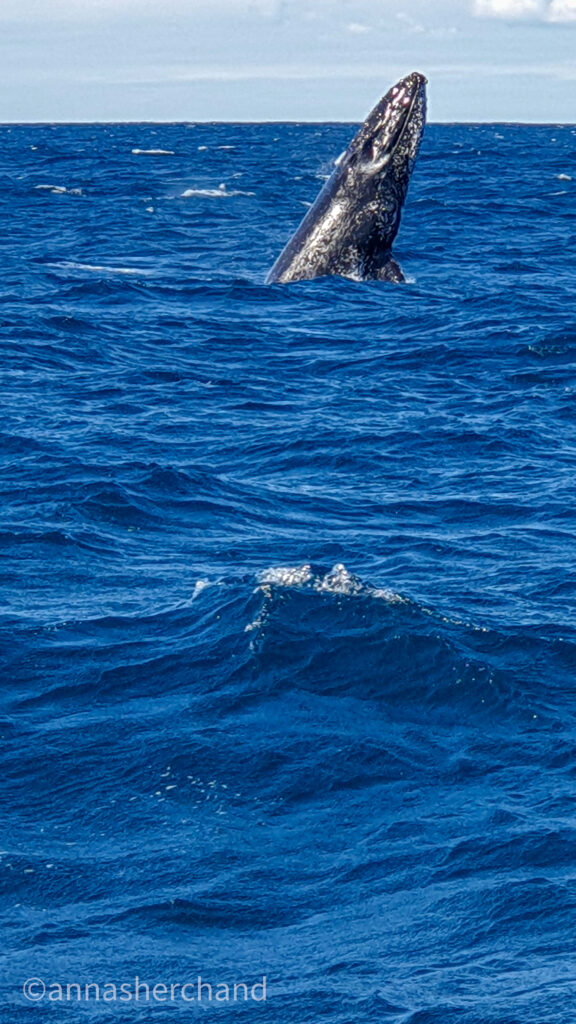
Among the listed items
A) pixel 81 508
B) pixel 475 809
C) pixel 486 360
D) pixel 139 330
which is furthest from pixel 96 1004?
pixel 139 330

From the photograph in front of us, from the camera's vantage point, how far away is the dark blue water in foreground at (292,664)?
760cm

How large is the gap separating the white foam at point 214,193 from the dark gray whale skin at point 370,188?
23.8 m

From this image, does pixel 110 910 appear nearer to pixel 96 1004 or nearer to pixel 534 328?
pixel 96 1004

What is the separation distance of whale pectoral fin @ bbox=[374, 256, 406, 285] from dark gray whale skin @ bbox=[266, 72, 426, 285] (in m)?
1.07

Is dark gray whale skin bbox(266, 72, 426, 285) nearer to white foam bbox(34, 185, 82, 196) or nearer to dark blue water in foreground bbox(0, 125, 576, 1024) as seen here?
dark blue water in foreground bbox(0, 125, 576, 1024)

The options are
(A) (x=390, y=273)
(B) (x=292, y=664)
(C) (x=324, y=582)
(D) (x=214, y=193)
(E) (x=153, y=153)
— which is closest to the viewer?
(B) (x=292, y=664)

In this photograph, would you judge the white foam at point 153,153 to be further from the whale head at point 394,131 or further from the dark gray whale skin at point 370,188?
the whale head at point 394,131

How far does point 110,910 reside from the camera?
7.97 m

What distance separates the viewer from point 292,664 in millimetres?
11289

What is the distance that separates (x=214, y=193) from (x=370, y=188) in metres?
26.6

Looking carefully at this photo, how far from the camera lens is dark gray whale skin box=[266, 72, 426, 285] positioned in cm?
2506

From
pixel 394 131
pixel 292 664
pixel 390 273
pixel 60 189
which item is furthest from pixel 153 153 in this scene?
pixel 292 664

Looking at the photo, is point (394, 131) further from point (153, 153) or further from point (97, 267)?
point (153, 153)

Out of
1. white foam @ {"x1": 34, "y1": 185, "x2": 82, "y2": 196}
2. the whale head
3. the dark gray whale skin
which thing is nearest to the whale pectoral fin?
the dark gray whale skin
